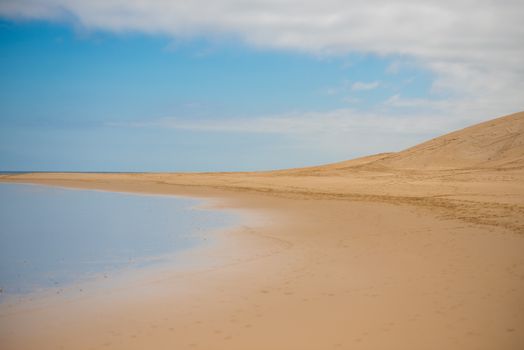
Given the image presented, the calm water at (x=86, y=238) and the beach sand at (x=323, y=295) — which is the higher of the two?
the calm water at (x=86, y=238)

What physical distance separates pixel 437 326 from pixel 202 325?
318 centimetres

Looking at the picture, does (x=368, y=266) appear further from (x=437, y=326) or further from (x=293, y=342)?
(x=293, y=342)

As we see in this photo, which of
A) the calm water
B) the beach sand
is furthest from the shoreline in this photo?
the calm water

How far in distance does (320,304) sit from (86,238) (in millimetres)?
9554

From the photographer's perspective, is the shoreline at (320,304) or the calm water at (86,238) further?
the calm water at (86,238)

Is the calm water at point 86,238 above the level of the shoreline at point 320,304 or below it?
above

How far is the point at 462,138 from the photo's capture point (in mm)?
41781

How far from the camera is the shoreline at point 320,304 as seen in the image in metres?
5.79

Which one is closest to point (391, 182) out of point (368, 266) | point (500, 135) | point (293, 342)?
point (500, 135)

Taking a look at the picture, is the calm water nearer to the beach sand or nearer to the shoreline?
the beach sand

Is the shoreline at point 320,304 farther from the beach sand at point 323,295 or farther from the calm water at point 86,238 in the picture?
the calm water at point 86,238

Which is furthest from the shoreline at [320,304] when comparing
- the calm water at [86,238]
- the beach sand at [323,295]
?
the calm water at [86,238]

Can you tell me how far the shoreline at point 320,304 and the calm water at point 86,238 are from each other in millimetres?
1828

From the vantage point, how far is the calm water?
971 cm
